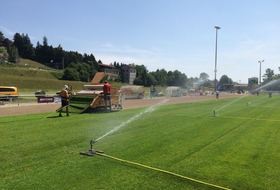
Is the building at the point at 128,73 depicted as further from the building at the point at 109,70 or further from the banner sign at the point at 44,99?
the banner sign at the point at 44,99

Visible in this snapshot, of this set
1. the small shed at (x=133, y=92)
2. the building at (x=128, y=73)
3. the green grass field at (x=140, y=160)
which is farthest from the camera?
the building at (x=128, y=73)

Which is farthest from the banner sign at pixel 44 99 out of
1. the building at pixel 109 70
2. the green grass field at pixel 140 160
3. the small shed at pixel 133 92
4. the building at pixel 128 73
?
the building at pixel 128 73

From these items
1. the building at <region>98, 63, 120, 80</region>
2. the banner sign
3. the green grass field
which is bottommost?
the green grass field

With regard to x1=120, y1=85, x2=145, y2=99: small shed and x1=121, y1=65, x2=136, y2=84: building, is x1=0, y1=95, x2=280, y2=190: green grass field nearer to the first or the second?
x1=120, y1=85, x2=145, y2=99: small shed

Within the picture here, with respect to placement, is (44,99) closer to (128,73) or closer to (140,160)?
(140,160)

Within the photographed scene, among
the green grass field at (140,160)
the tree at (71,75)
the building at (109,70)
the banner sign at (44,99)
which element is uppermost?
the building at (109,70)

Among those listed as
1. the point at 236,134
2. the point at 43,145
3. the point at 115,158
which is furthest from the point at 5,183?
the point at 236,134

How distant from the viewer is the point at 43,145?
8109mm

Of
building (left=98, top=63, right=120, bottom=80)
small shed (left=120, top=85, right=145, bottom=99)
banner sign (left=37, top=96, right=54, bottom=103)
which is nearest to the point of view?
banner sign (left=37, top=96, right=54, bottom=103)

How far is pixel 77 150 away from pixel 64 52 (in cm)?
16423

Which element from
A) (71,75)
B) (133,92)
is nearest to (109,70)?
(71,75)

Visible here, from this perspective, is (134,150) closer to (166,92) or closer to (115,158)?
(115,158)

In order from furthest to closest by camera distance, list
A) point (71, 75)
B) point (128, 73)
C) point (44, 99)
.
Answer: point (128, 73) < point (71, 75) < point (44, 99)

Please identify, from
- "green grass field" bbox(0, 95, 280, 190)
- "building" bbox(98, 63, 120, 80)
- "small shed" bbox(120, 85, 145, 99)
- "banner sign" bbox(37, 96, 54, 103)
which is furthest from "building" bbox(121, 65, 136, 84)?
"green grass field" bbox(0, 95, 280, 190)
